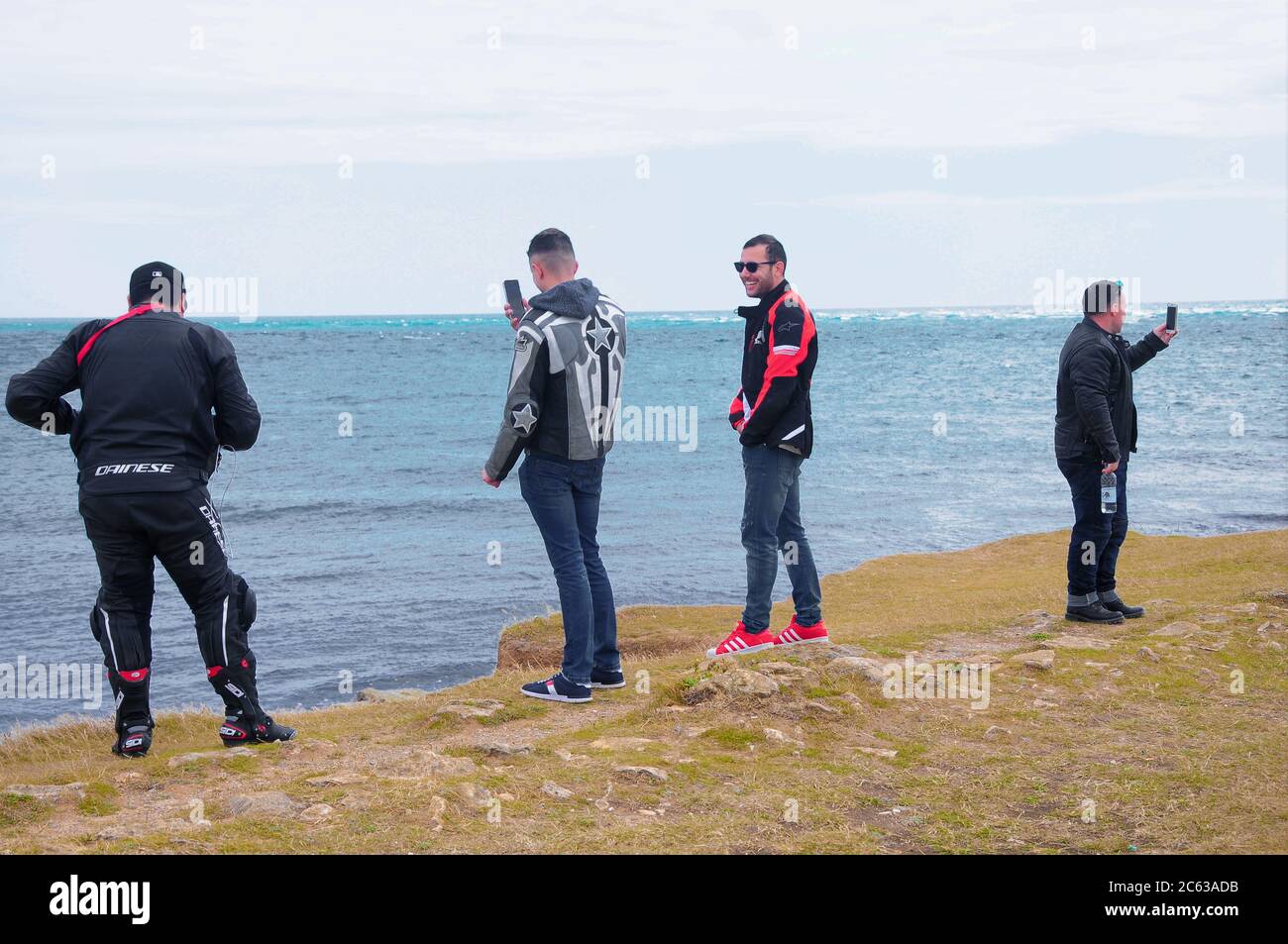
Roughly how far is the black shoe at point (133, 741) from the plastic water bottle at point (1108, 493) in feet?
23.8

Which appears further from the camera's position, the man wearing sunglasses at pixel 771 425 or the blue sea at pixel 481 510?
the blue sea at pixel 481 510

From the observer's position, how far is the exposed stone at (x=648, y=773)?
6.11 metres

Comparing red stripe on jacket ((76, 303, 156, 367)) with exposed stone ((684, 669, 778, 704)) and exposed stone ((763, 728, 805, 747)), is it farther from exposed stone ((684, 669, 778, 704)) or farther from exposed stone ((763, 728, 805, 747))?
exposed stone ((763, 728, 805, 747))

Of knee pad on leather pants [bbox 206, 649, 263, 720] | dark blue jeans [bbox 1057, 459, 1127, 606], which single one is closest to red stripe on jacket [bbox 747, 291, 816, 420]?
dark blue jeans [bbox 1057, 459, 1127, 606]

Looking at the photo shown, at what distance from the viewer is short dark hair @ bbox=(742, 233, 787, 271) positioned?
28.1 ft

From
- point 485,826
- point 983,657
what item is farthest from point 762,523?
point 485,826

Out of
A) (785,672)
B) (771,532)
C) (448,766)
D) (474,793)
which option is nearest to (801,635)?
(771,532)

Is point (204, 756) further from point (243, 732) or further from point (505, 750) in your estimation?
point (505, 750)

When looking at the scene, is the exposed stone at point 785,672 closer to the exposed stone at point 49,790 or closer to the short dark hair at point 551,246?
the short dark hair at point 551,246

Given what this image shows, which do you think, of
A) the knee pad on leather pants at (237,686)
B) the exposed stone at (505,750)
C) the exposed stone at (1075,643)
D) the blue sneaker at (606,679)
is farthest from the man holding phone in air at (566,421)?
the exposed stone at (1075,643)

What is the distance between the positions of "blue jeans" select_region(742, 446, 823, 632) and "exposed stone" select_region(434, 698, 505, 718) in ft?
7.09

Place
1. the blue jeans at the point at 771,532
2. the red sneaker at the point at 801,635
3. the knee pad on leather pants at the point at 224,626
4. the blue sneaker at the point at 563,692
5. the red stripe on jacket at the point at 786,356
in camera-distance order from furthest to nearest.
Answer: the red sneaker at the point at 801,635 < the blue jeans at the point at 771,532 < the red stripe on jacket at the point at 786,356 < the blue sneaker at the point at 563,692 < the knee pad on leather pants at the point at 224,626

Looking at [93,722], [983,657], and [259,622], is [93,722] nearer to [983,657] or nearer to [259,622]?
[983,657]
